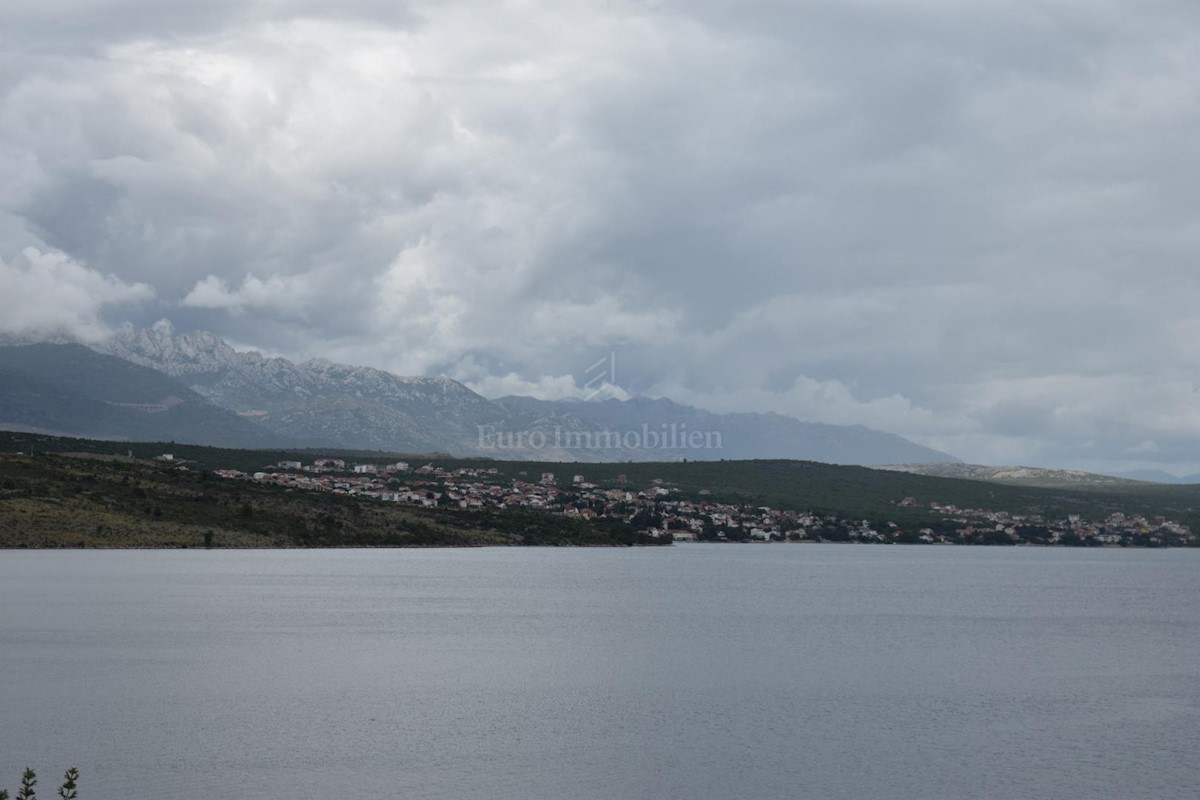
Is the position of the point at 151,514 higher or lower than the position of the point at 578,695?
higher

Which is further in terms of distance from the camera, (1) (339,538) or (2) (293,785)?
(1) (339,538)

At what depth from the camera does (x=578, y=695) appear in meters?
63.4

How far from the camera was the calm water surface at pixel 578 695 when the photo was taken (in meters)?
45.6

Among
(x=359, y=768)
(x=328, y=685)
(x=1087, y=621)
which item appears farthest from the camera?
(x=1087, y=621)

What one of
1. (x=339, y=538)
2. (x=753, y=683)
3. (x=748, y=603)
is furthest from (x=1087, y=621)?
(x=339, y=538)

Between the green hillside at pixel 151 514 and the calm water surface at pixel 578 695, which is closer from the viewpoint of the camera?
the calm water surface at pixel 578 695

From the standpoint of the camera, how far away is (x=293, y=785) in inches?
1693

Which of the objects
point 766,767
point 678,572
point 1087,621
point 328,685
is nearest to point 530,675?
point 328,685

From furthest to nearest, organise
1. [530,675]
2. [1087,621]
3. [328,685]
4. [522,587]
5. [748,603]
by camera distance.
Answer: [522,587]
[748,603]
[1087,621]
[530,675]
[328,685]

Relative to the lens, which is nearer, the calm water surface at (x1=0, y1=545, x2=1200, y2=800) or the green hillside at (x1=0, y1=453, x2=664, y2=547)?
the calm water surface at (x1=0, y1=545, x2=1200, y2=800)

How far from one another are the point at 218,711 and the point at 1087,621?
80.4m

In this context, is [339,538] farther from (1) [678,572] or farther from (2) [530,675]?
(2) [530,675]

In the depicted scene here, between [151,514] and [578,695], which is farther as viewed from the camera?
[151,514]

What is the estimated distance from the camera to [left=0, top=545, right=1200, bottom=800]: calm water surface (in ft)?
149
